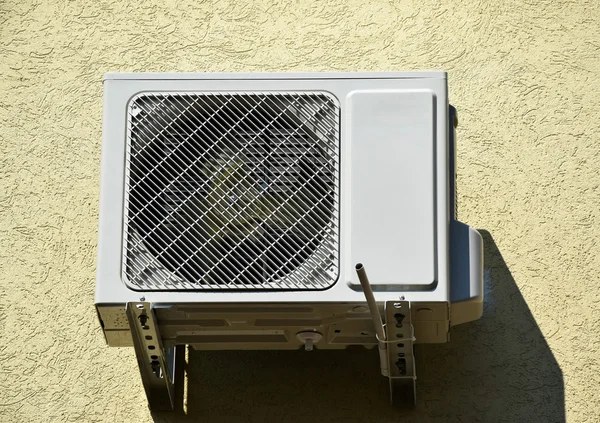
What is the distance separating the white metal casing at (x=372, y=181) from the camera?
3.48m

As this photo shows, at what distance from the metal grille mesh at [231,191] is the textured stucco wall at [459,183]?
0.56m

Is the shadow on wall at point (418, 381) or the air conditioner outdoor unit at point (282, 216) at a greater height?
the air conditioner outdoor unit at point (282, 216)

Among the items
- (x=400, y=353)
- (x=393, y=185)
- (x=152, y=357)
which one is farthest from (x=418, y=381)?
(x=152, y=357)

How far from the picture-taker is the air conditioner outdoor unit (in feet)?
11.4

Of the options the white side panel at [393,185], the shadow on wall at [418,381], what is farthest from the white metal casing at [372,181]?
the shadow on wall at [418,381]

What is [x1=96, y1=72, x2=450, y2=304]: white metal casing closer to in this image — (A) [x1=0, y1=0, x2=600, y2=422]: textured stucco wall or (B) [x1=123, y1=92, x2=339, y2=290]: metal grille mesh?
(B) [x1=123, y1=92, x2=339, y2=290]: metal grille mesh

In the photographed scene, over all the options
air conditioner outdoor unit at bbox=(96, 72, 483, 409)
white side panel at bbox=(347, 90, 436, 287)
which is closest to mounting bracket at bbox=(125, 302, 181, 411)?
air conditioner outdoor unit at bbox=(96, 72, 483, 409)

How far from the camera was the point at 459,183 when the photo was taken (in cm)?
418

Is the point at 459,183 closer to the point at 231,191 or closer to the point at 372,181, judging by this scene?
the point at 372,181

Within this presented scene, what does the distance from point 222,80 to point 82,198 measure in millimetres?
831

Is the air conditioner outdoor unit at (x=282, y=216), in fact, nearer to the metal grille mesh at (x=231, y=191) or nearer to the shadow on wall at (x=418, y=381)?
the metal grille mesh at (x=231, y=191)

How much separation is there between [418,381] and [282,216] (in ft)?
2.61

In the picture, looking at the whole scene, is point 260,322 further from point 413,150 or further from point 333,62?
point 333,62

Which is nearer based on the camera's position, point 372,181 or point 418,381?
point 372,181
